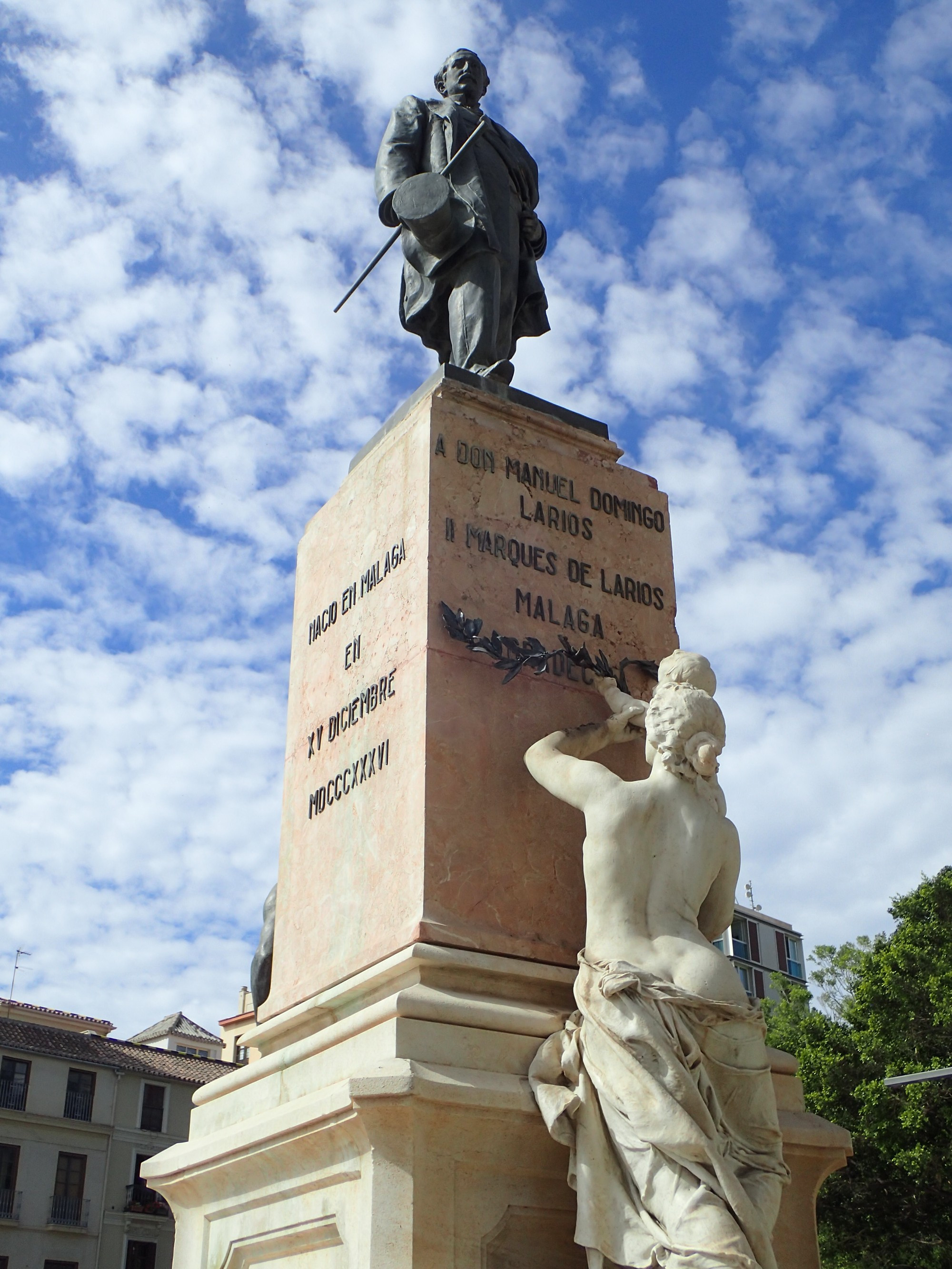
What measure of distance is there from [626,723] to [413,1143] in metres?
2.34

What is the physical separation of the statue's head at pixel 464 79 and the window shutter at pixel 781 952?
54.8 meters

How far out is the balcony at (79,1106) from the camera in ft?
144

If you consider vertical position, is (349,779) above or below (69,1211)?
below

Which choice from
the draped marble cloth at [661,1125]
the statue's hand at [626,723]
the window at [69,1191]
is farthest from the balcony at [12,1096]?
the draped marble cloth at [661,1125]

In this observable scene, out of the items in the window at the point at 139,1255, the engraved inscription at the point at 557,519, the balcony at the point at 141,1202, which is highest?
the balcony at the point at 141,1202

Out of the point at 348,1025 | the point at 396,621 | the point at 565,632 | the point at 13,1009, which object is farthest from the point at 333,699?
the point at 13,1009

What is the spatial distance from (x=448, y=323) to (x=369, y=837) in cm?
358

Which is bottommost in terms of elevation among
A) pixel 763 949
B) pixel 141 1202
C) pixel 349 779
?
pixel 349 779

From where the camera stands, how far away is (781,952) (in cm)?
6028

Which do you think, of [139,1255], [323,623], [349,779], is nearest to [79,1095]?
[139,1255]

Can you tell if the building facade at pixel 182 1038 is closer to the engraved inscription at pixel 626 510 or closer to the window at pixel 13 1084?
the window at pixel 13 1084

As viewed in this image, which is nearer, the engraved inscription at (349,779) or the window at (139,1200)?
the engraved inscription at (349,779)

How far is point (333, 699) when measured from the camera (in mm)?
7438

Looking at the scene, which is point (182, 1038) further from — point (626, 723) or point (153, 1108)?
point (626, 723)
